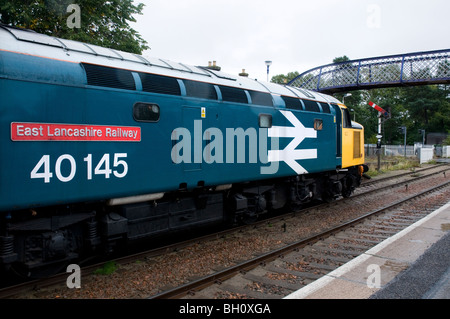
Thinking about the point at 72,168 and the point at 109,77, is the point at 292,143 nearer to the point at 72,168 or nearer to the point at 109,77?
the point at 109,77

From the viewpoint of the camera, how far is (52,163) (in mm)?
4930

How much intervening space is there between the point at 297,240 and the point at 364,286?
116 inches

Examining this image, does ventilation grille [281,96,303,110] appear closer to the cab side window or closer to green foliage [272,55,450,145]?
the cab side window

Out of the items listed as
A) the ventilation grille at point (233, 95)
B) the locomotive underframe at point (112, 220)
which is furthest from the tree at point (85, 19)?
the locomotive underframe at point (112, 220)

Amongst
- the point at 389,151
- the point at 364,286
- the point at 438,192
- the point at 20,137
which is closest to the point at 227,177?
the point at 364,286

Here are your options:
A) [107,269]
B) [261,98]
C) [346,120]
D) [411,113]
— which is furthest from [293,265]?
[411,113]

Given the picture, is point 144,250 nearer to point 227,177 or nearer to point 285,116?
point 227,177

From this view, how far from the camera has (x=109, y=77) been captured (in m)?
5.77

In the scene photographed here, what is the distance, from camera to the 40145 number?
15.8 ft

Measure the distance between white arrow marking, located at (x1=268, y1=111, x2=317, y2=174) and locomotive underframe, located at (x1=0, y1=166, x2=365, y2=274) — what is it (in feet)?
2.27

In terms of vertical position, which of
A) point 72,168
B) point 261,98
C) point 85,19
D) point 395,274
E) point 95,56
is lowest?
point 395,274

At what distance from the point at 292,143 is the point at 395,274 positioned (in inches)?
184

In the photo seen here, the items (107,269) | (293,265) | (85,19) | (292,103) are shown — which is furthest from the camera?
(85,19)

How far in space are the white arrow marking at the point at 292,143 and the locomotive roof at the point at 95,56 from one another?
118 centimetres
